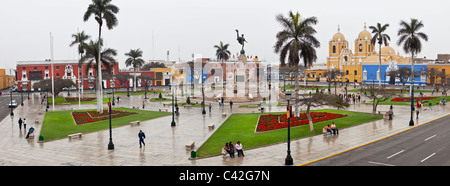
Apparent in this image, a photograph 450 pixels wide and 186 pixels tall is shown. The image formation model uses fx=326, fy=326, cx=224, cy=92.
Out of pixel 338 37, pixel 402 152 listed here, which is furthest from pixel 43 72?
pixel 338 37

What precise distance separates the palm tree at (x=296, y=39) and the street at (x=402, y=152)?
11.0 metres

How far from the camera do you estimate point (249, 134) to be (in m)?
25.6

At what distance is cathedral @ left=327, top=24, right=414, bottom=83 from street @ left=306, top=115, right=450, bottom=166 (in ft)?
255

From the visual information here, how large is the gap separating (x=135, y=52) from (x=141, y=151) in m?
64.7

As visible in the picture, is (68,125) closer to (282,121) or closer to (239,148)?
(239,148)

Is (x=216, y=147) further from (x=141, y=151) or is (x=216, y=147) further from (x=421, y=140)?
(x=421, y=140)

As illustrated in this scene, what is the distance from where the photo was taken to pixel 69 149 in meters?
22.1

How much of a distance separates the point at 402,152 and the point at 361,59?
97334 millimetres

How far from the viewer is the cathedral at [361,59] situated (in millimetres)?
99500

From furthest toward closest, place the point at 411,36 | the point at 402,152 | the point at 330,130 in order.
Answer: the point at 411,36, the point at 330,130, the point at 402,152

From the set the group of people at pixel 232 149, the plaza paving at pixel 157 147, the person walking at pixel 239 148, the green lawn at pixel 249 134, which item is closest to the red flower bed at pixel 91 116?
the plaza paving at pixel 157 147

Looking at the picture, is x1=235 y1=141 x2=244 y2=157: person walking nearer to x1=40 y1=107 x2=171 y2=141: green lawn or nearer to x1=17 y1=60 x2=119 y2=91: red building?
x1=40 y1=107 x2=171 y2=141: green lawn

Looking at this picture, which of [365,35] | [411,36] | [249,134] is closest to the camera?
[249,134]

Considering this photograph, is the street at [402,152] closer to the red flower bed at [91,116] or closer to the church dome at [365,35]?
the red flower bed at [91,116]
